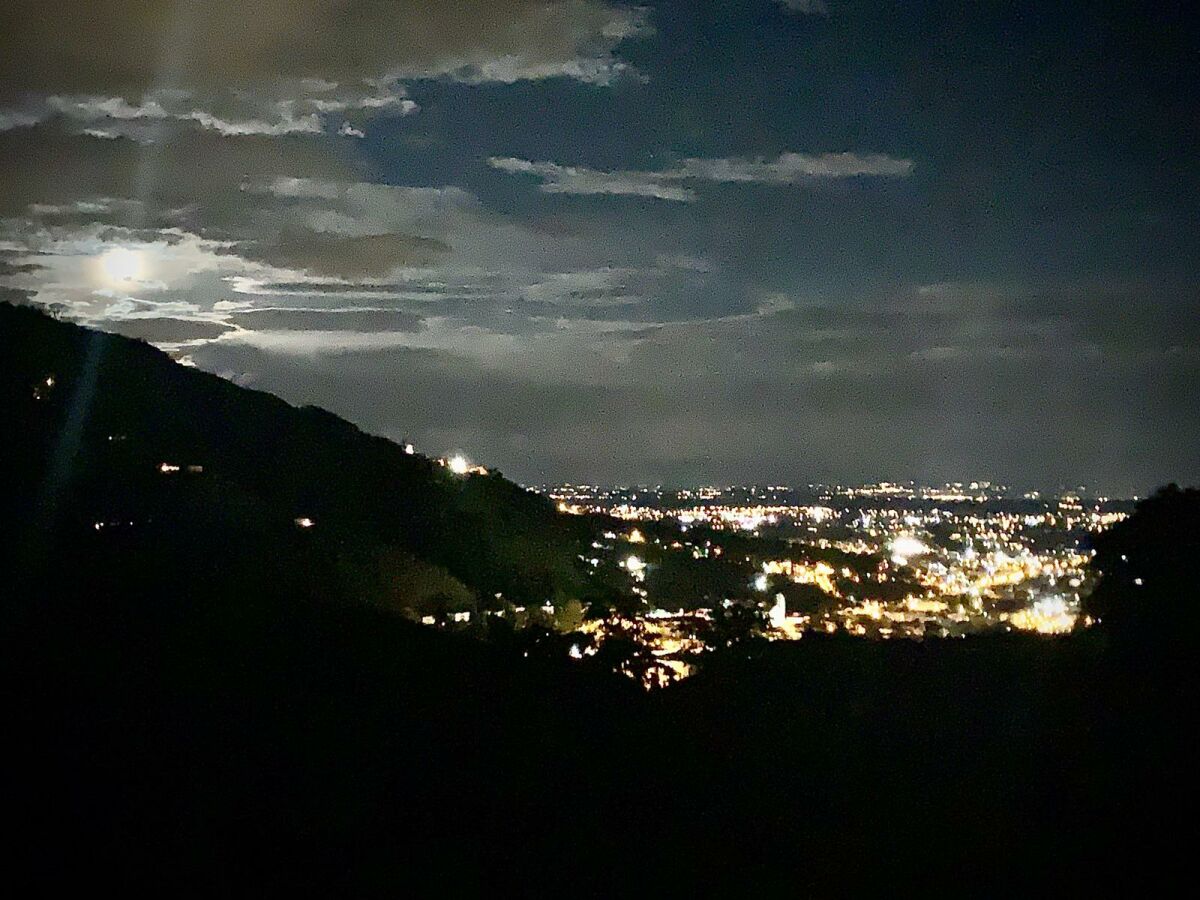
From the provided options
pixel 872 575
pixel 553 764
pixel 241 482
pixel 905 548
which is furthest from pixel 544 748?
pixel 905 548

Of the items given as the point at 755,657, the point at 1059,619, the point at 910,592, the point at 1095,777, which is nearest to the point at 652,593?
the point at 910,592

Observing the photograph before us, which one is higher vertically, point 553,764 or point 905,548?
point 905,548

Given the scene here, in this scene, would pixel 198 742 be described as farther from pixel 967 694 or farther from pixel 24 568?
pixel 967 694

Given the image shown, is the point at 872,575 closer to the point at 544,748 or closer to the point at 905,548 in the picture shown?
the point at 905,548

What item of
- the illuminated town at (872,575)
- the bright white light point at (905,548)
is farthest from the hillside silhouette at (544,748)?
the bright white light point at (905,548)

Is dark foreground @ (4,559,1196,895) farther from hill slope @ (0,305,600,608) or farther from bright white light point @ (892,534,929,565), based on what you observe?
bright white light point @ (892,534,929,565)

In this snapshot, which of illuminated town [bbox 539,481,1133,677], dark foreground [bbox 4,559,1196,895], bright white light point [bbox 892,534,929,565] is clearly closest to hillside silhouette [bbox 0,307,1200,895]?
dark foreground [bbox 4,559,1196,895]
